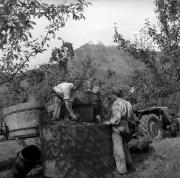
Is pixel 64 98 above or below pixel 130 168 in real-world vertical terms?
above

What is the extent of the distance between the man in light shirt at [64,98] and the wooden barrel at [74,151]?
41.3 inches

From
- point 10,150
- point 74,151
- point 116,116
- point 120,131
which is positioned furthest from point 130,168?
point 10,150

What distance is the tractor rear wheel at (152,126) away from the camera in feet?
43.0

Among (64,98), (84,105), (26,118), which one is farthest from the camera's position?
(84,105)

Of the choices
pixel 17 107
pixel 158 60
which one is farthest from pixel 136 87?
pixel 17 107

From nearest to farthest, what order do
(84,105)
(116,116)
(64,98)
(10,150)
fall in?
(116,116) < (10,150) < (64,98) < (84,105)

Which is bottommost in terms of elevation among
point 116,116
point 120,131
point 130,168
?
point 130,168

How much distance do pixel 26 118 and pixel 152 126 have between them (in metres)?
5.43

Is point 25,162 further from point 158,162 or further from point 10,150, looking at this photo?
point 158,162

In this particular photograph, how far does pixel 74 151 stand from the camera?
7.59 meters

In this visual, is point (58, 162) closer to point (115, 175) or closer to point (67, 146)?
point (67, 146)

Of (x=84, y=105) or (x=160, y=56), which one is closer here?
(x=84, y=105)

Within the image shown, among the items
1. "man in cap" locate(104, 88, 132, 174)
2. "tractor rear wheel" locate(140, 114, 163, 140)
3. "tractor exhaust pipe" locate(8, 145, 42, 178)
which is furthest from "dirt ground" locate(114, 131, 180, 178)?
"tractor rear wheel" locate(140, 114, 163, 140)

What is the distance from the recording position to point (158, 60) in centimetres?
1848
